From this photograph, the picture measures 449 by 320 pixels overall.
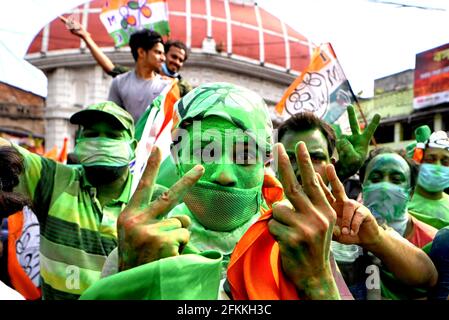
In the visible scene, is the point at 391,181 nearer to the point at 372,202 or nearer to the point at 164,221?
the point at 372,202

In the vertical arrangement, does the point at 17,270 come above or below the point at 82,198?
below

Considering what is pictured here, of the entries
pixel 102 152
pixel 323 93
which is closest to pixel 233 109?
pixel 102 152

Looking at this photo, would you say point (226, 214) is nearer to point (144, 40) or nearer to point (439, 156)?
point (439, 156)

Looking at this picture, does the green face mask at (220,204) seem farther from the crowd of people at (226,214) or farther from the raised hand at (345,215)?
the raised hand at (345,215)

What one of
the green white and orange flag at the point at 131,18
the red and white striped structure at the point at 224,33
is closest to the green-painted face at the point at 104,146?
the green white and orange flag at the point at 131,18

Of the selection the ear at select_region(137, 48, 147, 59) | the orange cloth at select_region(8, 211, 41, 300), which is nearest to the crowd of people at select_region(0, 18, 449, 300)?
the orange cloth at select_region(8, 211, 41, 300)

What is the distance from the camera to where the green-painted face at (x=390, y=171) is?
327 cm

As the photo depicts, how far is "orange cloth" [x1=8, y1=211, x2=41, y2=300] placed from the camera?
4.36 meters

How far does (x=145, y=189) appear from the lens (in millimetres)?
1665

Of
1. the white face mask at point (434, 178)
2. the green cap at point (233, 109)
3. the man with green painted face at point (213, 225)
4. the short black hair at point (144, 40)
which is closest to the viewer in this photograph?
the man with green painted face at point (213, 225)

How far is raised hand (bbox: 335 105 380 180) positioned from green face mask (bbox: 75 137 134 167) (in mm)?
1298

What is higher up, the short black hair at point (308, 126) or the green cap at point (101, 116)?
the green cap at point (101, 116)

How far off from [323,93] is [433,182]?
1.88m

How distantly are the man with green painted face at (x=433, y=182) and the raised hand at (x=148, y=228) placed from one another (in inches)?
114
